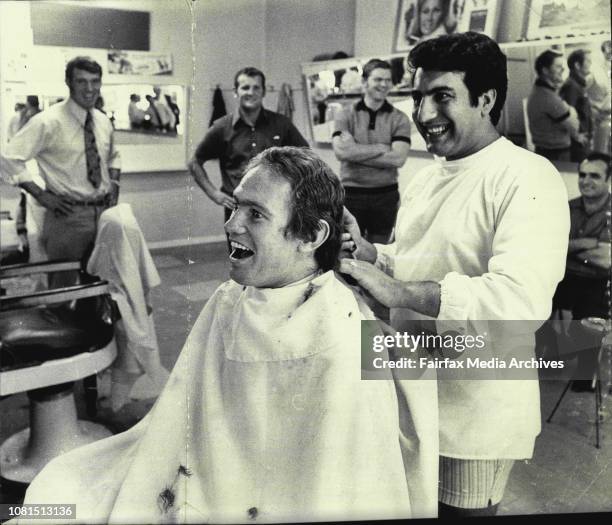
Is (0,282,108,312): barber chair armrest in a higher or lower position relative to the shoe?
higher

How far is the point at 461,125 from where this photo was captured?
1.57m

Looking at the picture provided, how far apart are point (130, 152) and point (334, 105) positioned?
23.8 inches

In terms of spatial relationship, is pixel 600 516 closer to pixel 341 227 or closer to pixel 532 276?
pixel 532 276

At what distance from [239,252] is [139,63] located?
23.9 inches

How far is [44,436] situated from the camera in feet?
5.82

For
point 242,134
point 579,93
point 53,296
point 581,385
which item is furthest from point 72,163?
point 581,385

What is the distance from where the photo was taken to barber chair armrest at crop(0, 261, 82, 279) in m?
1.69

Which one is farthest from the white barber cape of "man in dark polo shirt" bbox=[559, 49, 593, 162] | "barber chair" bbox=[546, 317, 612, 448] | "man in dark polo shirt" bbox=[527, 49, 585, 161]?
"man in dark polo shirt" bbox=[559, 49, 593, 162]

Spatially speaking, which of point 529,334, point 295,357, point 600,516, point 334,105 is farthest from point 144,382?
point 600,516

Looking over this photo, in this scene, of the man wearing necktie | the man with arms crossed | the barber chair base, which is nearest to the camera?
the man with arms crossed

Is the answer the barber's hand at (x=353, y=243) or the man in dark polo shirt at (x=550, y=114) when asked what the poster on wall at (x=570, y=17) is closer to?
the man in dark polo shirt at (x=550, y=114)

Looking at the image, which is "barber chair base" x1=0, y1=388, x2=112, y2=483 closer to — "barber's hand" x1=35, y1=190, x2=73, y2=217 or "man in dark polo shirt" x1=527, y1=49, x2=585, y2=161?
"barber's hand" x1=35, y1=190, x2=73, y2=217

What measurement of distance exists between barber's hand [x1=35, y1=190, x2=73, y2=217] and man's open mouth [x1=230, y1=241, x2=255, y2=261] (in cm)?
52

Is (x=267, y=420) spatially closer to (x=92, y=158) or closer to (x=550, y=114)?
(x=92, y=158)
